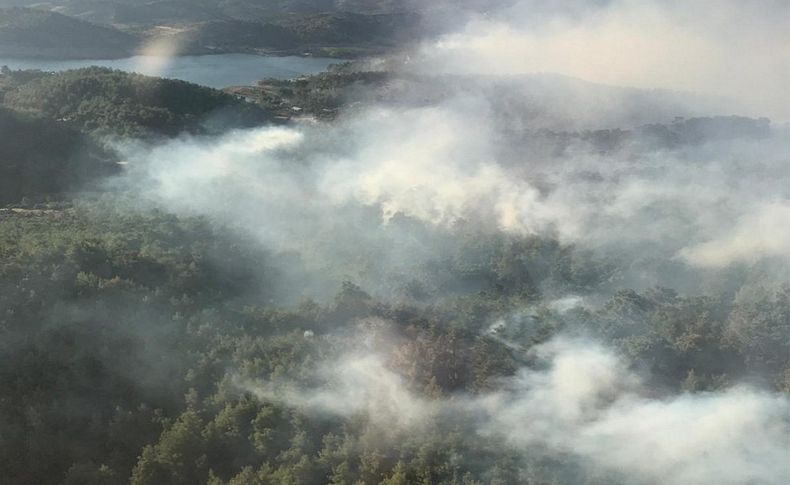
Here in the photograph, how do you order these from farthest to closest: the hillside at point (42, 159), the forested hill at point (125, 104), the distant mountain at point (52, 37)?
1. the distant mountain at point (52, 37)
2. the forested hill at point (125, 104)
3. the hillside at point (42, 159)

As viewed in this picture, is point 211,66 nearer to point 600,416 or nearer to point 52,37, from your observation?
point 52,37

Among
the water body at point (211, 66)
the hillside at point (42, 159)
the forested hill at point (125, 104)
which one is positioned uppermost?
the water body at point (211, 66)

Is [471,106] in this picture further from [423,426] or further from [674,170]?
[423,426]

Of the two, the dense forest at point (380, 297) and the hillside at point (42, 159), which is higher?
the hillside at point (42, 159)

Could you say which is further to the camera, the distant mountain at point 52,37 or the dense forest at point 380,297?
the distant mountain at point 52,37

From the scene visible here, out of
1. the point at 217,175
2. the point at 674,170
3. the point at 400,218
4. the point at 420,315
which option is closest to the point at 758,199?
the point at 674,170

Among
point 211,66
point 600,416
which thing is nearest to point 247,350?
point 600,416

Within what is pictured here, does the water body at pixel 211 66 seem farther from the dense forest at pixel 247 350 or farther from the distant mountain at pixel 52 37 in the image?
the dense forest at pixel 247 350

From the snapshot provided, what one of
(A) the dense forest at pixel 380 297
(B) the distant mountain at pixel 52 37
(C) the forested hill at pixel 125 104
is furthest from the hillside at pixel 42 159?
(B) the distant mountain at pixel 52 37
